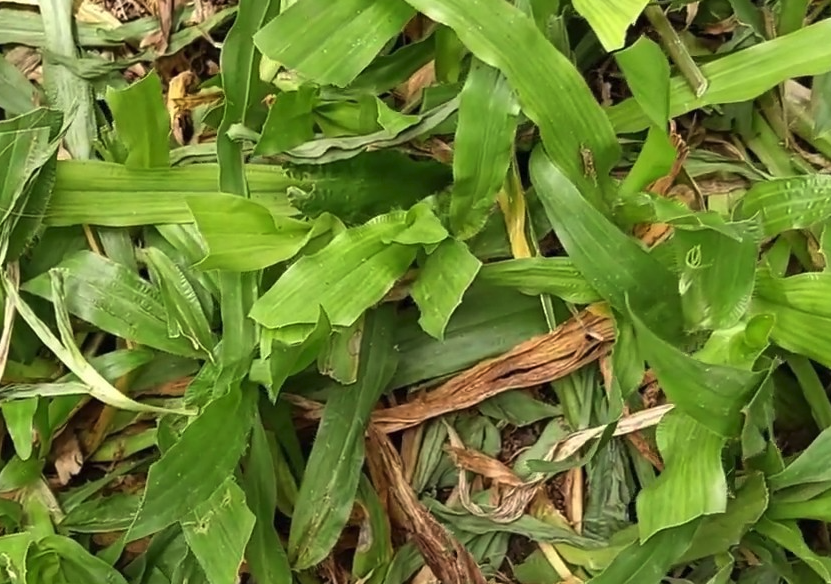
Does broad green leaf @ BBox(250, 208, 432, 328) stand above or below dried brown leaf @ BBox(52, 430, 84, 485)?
above

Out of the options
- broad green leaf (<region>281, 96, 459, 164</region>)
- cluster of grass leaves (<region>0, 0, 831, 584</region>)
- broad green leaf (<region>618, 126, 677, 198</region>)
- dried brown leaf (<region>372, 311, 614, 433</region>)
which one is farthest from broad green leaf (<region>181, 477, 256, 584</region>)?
broad green leaf (<region>618, 126, 677, 198</region>)

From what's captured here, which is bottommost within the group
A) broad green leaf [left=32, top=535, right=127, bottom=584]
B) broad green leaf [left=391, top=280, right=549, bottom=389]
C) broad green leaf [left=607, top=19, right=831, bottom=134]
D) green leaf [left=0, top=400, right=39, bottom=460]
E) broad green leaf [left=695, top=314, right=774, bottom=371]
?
broad green leaf [left=32, top=535, right=127, bottom=584]

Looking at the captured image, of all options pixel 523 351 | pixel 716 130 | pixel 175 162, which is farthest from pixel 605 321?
pixel 175 162

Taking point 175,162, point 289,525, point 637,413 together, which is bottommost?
point 289,525

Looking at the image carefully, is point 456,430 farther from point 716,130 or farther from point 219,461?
point 716,130

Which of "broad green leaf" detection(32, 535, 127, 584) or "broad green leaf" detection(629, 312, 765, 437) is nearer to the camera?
"broad green leaf" detection(629, 312, 765, 437)

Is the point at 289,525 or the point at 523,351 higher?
the point at 523,351

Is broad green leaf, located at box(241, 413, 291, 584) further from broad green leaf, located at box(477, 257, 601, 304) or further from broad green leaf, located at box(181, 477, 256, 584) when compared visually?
broad green leaf, located at box(477, 257, 601, 304)

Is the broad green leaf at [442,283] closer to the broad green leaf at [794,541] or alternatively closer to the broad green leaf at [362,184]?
the broad green leaf at [362,184]
